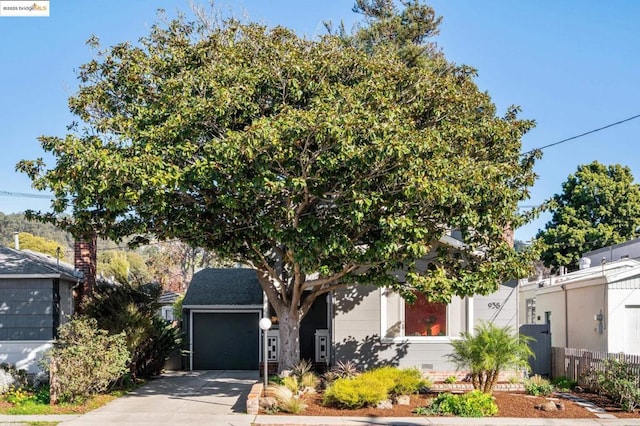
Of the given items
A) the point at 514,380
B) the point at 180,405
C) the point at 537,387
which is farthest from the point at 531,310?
the point at 180,405

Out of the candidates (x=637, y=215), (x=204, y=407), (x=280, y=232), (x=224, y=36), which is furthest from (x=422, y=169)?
(x=637, y=215)

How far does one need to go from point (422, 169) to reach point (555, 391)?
769 cm

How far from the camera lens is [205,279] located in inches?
1088

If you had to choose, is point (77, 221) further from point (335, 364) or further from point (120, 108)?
point (335, 364)

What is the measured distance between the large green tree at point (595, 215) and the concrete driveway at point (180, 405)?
25191 mm

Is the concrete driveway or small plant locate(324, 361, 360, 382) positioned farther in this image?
small plant locate(324, 361, 360, 382)

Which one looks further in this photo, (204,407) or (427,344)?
(427,344)

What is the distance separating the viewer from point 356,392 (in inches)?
601

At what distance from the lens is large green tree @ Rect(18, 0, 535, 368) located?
14.1 meters

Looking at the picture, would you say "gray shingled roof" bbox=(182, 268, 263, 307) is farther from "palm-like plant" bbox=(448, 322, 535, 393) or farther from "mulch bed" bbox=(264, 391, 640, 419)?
"palm-like plant" bbox=(448, 322, 535, 393)

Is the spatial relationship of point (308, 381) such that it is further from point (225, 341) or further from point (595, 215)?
point (595, 215)

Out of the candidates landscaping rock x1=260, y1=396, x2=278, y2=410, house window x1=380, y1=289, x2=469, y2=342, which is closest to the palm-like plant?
house window x1=380, y1=289, x2=469, y2=342

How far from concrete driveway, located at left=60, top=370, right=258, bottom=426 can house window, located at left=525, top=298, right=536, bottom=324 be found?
12.9 meters

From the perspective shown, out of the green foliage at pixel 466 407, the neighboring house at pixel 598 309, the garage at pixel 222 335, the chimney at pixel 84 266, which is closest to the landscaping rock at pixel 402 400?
the green foliage at pixel 466 407
